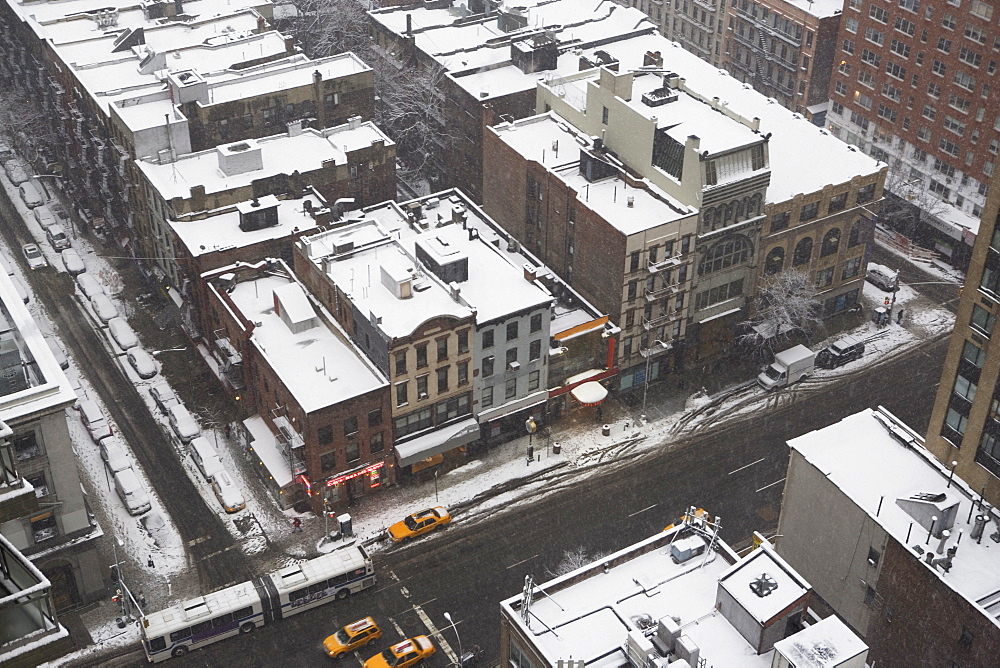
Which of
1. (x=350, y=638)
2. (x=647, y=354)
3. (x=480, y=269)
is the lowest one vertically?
(x=350, y=638)

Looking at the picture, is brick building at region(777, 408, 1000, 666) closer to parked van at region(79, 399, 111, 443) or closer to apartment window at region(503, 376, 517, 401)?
apartment window at region(503, 376, 517, 401)

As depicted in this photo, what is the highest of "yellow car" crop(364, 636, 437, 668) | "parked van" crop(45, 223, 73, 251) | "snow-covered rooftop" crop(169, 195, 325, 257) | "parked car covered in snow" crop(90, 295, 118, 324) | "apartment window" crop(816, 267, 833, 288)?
"snow-covered rooftop" crop(169, 195, 325, 257)

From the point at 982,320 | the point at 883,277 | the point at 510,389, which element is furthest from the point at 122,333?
the point at 982,320

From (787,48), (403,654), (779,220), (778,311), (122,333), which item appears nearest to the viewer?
(403,654)

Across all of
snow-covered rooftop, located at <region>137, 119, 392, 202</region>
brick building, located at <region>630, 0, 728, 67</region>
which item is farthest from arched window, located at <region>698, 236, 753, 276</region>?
Result: brick building, located at <region>630, 0, 728, 67</region>

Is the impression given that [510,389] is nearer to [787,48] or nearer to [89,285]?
[89,285]

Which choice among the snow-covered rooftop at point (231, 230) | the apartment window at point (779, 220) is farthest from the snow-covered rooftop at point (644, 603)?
the snow-covered rooftop at point (231, 230)
